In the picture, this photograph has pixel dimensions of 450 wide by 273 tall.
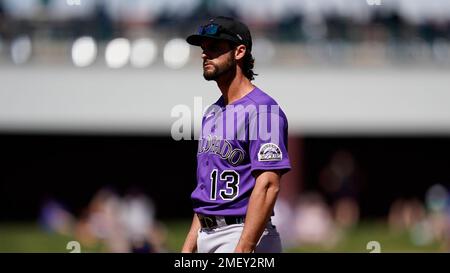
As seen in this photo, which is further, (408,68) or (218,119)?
(408,68)

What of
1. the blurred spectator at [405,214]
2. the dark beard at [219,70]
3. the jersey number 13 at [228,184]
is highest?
the dark beard at [219,70]

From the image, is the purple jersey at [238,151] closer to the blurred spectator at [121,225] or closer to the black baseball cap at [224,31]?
the black baseball cap at [224,31]

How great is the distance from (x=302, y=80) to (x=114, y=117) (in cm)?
405

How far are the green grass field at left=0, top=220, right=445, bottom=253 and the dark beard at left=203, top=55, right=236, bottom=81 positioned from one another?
10.6 m

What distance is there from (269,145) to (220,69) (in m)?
0.56

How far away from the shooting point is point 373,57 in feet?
67.0

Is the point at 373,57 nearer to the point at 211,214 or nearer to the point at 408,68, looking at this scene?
the point at 408,68

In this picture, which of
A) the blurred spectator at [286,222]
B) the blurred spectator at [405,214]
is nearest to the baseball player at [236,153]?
the blurred spectator at [286,222]

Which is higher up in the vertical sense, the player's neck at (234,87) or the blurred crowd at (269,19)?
the blurred crowd at (269,19)

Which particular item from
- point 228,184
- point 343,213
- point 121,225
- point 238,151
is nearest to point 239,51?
point 238,151

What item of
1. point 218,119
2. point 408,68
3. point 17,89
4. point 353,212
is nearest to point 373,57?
point 408,68

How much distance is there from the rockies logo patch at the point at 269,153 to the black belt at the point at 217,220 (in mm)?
440

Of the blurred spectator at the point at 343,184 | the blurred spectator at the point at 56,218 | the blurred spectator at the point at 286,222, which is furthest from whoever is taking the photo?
the blurred spectator at the point at 343,184

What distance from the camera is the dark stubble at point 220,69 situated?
5719mm
